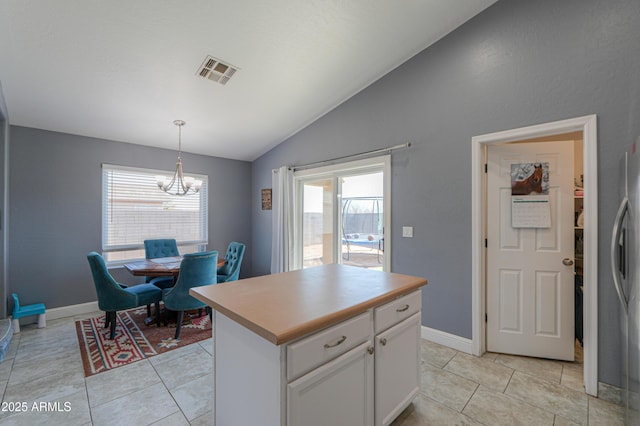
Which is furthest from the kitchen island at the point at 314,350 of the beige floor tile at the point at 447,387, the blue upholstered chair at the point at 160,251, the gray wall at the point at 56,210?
the gray wall at the point at 56,210

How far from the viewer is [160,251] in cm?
414

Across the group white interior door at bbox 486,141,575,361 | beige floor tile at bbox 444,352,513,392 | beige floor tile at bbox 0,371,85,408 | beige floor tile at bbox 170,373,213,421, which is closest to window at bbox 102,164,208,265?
beige floor tile at bbox 0,371,85,408

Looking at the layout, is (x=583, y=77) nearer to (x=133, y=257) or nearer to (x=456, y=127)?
(x=456, y=127)

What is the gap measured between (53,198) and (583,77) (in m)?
5.74

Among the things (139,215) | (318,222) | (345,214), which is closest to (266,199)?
(318,222)

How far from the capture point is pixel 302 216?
184 inches

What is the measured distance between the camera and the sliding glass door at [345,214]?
3531 millimetres

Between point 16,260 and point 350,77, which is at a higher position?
point 350,77

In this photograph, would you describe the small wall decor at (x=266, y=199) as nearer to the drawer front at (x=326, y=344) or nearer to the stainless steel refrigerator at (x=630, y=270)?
the drawer front at (x=326, y=344)

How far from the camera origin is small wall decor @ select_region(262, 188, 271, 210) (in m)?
5.06

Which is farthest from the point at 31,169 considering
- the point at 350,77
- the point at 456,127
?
the point at 456,127

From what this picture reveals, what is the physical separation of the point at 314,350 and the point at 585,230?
91.7 inches

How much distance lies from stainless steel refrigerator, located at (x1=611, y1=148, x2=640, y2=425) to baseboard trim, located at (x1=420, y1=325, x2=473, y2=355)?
3.56ft

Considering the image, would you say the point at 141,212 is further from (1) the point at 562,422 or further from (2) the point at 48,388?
(1) the point at 562,422
